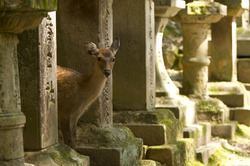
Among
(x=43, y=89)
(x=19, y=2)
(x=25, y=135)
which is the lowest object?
(x=25, y=135)

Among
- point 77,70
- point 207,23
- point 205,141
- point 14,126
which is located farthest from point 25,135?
point 207,23

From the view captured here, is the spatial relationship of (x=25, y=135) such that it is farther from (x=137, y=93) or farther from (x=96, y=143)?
(x=137, y=93)

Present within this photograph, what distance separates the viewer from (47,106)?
641 cm

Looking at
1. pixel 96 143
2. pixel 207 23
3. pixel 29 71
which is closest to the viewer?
pixel 29 71

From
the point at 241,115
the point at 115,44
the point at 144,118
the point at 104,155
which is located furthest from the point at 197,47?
the point at 104,155

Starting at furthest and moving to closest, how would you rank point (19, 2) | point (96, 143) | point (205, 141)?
point (205, 141)
point (96, 143)
point (19, 2)

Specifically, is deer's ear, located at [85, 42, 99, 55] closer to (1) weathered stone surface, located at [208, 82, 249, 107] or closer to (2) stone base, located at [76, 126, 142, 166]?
(2) stone base, located at [76, 126, 142, 166]

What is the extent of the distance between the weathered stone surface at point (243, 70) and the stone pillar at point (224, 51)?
111 cm

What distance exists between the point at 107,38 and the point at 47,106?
7.65 feet

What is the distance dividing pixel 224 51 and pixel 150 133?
610cm

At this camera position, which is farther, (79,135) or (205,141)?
(205,141)

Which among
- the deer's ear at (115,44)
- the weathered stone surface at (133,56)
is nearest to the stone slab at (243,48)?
the weathered stone surface at (133,56)

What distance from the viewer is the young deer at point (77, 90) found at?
7.65 m

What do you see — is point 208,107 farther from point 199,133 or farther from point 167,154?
point 167,154
